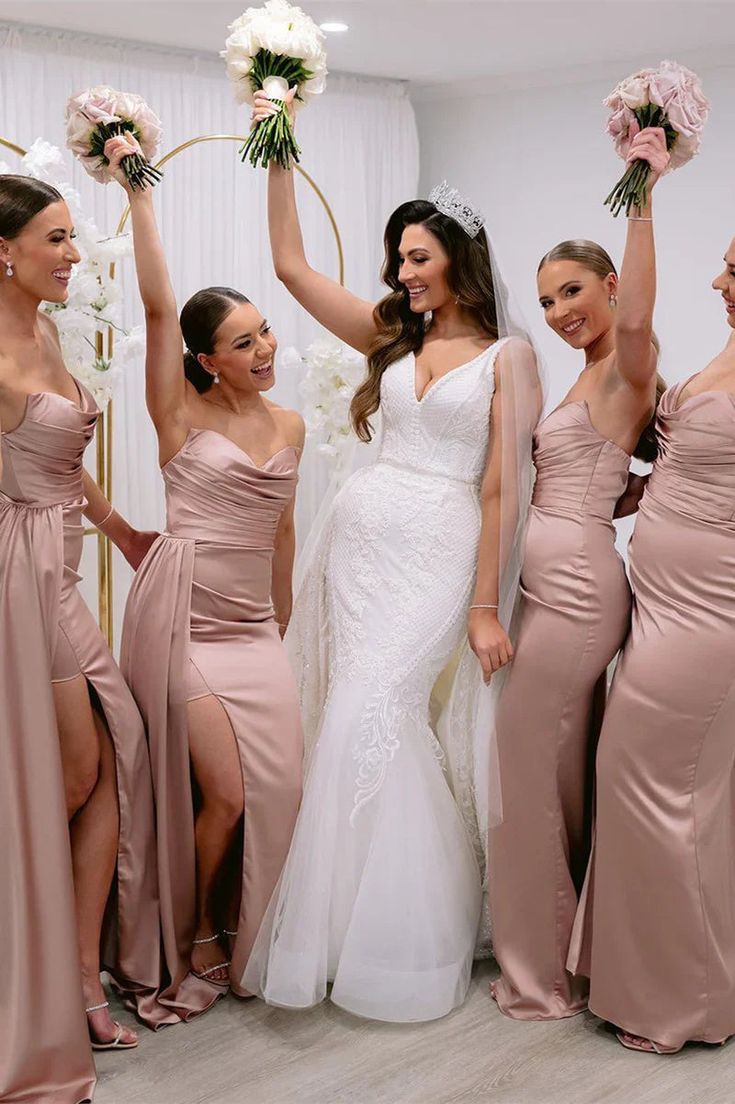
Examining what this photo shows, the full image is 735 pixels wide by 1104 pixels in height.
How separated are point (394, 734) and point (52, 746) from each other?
2.82 feet

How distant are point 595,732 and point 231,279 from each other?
352 cm

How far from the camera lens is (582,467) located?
10.4 feet

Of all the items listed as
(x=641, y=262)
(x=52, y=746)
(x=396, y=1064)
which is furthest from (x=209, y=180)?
(x=396, y=1064)

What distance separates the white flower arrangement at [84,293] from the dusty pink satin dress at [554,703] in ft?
4.05

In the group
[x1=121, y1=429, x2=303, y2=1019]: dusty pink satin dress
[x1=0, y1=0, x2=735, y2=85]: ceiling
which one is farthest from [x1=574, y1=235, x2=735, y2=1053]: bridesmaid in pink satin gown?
[x1=0, y1=0, x2=735, y2=85]: ceiling

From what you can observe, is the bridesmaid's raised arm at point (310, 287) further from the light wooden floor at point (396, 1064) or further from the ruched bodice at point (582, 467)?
the light wooden floor at point (396, 1064)

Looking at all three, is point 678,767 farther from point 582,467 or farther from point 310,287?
point 310,287

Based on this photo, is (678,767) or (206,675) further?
(206,675)

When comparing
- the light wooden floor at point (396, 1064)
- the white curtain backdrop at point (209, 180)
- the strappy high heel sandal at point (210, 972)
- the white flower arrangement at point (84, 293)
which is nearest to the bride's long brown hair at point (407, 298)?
the white flower arrangement at point (84, 293)

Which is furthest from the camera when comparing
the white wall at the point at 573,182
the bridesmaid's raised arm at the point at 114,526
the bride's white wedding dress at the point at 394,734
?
the white wall at the point at 573,182

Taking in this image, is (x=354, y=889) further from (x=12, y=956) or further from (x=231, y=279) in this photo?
(x=231, y=279)

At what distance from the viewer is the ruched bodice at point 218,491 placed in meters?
3.24

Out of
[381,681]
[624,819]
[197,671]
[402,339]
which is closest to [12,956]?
[197,671]

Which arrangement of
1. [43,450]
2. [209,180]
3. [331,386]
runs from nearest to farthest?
[43,450], [331,386], [209,180]
